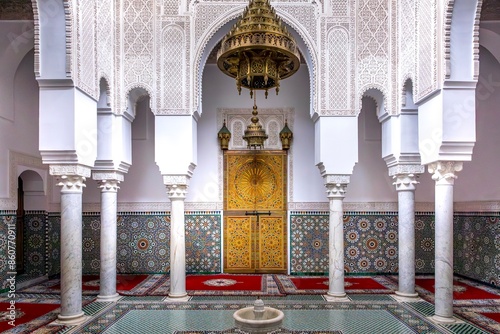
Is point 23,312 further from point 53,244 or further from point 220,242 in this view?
point 220,242

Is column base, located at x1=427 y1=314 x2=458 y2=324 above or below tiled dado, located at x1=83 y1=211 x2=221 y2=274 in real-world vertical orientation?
below

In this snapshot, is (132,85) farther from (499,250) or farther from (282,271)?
(499,250)

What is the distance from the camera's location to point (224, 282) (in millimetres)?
6672

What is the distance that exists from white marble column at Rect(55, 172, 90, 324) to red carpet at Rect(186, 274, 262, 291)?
2.01 metres

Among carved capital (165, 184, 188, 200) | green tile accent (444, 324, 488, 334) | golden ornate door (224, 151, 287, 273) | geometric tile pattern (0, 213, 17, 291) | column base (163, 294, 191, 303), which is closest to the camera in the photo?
green tile accent (444, 324, 488, 334)

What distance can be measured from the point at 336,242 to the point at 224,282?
211 centimetres

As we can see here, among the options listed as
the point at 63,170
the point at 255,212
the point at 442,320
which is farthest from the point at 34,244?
the point at 442,320

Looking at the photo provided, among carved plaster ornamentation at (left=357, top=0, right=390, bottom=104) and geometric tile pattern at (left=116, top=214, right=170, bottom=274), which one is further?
geometric tile pattern at (left=116, top=214, right=170, bottom=274)

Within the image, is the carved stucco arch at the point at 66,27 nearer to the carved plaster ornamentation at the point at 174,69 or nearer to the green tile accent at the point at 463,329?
the carved plaster ornamentation at the point at 174,69

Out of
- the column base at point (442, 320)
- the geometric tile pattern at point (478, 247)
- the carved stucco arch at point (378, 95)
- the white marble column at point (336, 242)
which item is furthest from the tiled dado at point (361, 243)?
the column base at point (442, 320)

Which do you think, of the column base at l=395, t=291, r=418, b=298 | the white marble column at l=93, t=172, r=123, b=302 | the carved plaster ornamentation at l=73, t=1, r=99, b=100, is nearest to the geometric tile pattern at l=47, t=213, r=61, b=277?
the white marble column at l=93, t=172, r=123, b=302

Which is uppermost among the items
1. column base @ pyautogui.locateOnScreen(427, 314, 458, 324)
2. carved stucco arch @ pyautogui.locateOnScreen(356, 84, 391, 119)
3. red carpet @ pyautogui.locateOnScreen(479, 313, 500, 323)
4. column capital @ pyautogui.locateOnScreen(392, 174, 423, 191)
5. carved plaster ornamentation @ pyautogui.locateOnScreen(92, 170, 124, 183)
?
carved stucco arch @ pyautogui.locateOnScreen(356, 84, 391, 119)

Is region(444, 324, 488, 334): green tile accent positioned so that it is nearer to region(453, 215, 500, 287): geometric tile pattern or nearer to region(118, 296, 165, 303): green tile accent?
region(453, 215, 500, 287): geometric tile pattern

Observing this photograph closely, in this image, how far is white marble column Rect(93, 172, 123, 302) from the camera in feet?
18.4
